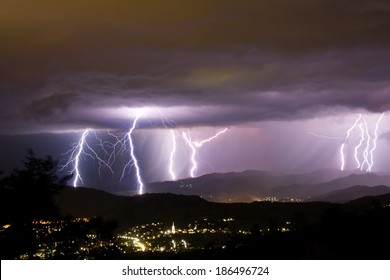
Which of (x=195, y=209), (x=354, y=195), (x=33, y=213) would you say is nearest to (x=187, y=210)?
(x=195, y=209)

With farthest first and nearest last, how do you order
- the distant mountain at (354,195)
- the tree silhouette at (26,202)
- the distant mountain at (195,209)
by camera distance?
the distant mountain at (354,195) → the distant mountain at (195,209) → the tree silhouette at (26,202)

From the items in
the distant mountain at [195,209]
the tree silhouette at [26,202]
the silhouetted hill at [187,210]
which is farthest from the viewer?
the silhouetted hill at [187,210]

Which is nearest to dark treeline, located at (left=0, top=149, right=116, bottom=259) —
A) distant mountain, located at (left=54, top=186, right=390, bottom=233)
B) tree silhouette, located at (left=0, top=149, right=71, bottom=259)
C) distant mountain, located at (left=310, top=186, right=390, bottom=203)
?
tree silhouette, located at (left=0, top=149, right=71, bottom=259)

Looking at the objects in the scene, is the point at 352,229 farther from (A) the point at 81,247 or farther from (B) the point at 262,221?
(B) the point at 262,221

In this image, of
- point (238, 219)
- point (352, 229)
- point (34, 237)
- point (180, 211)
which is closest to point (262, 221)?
point (238, 219)

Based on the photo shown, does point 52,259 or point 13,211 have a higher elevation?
point 13,211

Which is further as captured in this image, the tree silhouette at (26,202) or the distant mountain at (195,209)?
the distant mountain at (195,209)

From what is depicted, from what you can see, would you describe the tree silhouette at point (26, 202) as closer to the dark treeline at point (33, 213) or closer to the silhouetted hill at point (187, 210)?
the dark treeline at point (33, 213)

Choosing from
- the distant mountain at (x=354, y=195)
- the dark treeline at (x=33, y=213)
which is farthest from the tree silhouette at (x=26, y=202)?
the distant mountain at (x=354, y=195)

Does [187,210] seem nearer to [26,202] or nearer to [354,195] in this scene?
[26,202]

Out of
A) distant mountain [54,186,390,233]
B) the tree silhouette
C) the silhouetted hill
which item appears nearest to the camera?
the tree silhouette

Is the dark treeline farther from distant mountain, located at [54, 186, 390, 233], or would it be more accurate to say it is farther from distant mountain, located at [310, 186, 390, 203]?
distant mountain, located at [310, 186, 390, 203]
